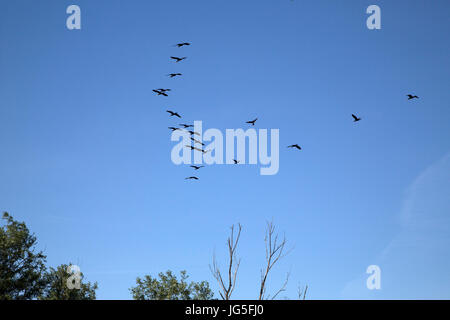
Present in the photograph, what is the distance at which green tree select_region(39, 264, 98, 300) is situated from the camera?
4706cm

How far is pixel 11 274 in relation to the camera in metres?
44.4

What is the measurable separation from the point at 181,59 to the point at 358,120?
484 inches


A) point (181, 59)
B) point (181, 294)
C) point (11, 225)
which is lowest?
point (181, 294)

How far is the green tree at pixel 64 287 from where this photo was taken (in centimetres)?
4706

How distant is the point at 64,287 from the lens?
48094 millimetres
